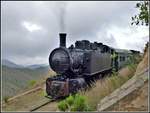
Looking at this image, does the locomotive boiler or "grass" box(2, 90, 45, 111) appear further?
"grass" box(2, 90, 45, 111)

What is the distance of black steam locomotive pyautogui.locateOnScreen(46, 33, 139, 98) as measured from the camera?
16.4 metres

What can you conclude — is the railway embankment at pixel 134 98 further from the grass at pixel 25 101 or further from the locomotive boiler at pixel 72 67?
the grass at pixel 25 101

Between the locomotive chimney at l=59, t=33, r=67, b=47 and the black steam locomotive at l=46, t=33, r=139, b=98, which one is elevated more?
the locomotive chimney at l=59, t=33, r=67, b=47

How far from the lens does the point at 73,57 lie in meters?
17.0

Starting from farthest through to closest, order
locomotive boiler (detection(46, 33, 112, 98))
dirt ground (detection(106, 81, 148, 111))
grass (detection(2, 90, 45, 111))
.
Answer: grass (detection(2, 90, 45, 111)) → locomotive boiler (detection(46, 33, 112, 98)) → dirt ground (detection(106, 81, 148, 111))

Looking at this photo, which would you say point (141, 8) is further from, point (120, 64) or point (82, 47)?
point (120, 64)

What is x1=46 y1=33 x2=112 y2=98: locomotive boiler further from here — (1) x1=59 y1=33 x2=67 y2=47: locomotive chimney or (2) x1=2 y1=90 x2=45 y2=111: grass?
(2) x1=2 y1=90 x2=45 y2=111: grass

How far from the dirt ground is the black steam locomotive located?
8569 millimetres

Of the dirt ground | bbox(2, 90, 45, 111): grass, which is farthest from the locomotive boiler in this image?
the dirt ground

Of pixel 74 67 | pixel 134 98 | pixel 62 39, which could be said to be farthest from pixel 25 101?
pixel 134 98

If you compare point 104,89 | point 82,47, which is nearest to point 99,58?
point 82,47

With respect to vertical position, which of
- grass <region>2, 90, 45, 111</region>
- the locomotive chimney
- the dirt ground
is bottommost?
grass <region>2, 90, 45, 111</region>

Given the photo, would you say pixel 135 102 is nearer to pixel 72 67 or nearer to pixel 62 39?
pixel 72 67

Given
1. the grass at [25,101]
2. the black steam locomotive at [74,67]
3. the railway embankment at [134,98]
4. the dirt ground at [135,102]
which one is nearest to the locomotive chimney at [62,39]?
the black steam locomotive at [74,67]
